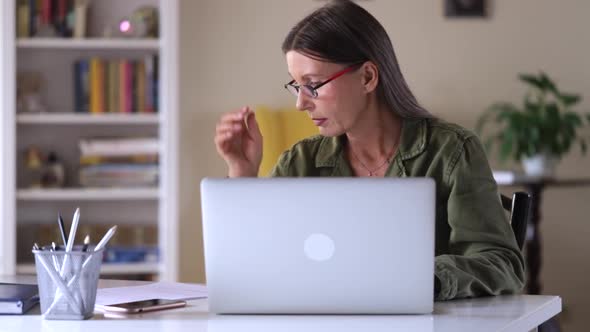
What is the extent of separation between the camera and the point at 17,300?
4.90 feet

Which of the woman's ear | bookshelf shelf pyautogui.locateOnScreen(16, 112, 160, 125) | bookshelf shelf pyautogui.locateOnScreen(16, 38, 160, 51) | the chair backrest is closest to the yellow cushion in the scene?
bookshelf shelf pyautogui.locateOnScreen(16, 112, 160, 125)

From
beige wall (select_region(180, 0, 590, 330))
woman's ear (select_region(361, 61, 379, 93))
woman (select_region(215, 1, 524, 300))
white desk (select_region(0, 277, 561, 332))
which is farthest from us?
beige wall (select_region(180, 0, 590, 330))

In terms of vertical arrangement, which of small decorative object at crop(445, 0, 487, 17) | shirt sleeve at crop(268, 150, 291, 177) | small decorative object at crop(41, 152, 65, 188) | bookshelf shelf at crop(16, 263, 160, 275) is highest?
small decorative object at crop(445, 0, 487, 17)

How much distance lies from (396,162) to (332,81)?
0.21 meters

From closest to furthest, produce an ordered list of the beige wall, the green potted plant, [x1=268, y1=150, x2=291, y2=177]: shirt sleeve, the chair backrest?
1. the chair backrest
2. [x1=268, y1=150, x2=291, y2=177]: shirt sleeve
3. the green potted plant
4. the beige wall

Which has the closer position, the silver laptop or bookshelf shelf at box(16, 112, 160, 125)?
the silver laptop

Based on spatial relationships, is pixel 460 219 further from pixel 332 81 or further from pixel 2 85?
pixel 2 85

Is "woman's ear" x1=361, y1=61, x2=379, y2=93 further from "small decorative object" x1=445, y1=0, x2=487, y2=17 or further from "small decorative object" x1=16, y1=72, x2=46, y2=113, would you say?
"small decorative object" x1=445, y1=0, x2=487, y2=17

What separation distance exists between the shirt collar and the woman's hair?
4 centimetres

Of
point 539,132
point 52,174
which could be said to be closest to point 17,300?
point 52,174

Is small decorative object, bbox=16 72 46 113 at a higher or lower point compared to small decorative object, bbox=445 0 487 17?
lower

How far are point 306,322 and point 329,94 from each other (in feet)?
2.44

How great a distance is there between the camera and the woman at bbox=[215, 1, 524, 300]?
1827 mm

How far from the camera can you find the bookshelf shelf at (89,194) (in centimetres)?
418
